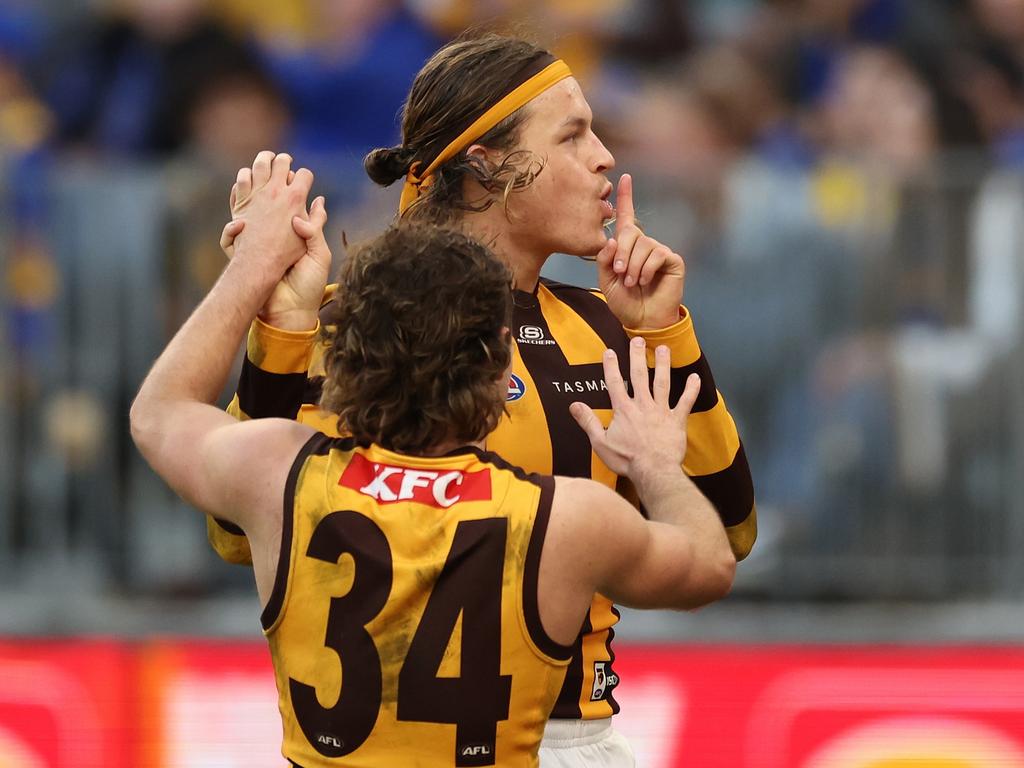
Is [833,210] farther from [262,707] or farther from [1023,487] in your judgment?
[262,707]

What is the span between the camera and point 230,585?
8.51 m

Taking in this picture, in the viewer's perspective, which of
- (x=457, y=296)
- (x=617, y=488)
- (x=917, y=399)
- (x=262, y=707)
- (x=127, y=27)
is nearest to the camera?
(x=457, y=296)

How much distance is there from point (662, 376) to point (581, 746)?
0.92 meters

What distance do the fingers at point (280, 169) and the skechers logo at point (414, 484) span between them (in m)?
0.79

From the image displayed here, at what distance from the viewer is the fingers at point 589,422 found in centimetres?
364

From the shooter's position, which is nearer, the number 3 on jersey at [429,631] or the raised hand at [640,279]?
the number 3 on jersey at [429,631]

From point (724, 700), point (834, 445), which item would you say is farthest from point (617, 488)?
point (834, 445)

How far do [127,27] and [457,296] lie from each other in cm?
703

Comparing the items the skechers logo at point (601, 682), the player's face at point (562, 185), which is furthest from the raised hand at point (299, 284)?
the skechers logo at point (601, 682)

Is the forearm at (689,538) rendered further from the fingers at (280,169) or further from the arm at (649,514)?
the fingers at (280,169)

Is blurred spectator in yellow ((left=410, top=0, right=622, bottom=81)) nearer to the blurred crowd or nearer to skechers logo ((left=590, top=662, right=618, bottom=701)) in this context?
the blurred crowd

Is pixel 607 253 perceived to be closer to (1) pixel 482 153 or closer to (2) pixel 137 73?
(1) pixel 482 153

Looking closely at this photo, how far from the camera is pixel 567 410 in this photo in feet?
13.0

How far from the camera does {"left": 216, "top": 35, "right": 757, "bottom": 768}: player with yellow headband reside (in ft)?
12.9
